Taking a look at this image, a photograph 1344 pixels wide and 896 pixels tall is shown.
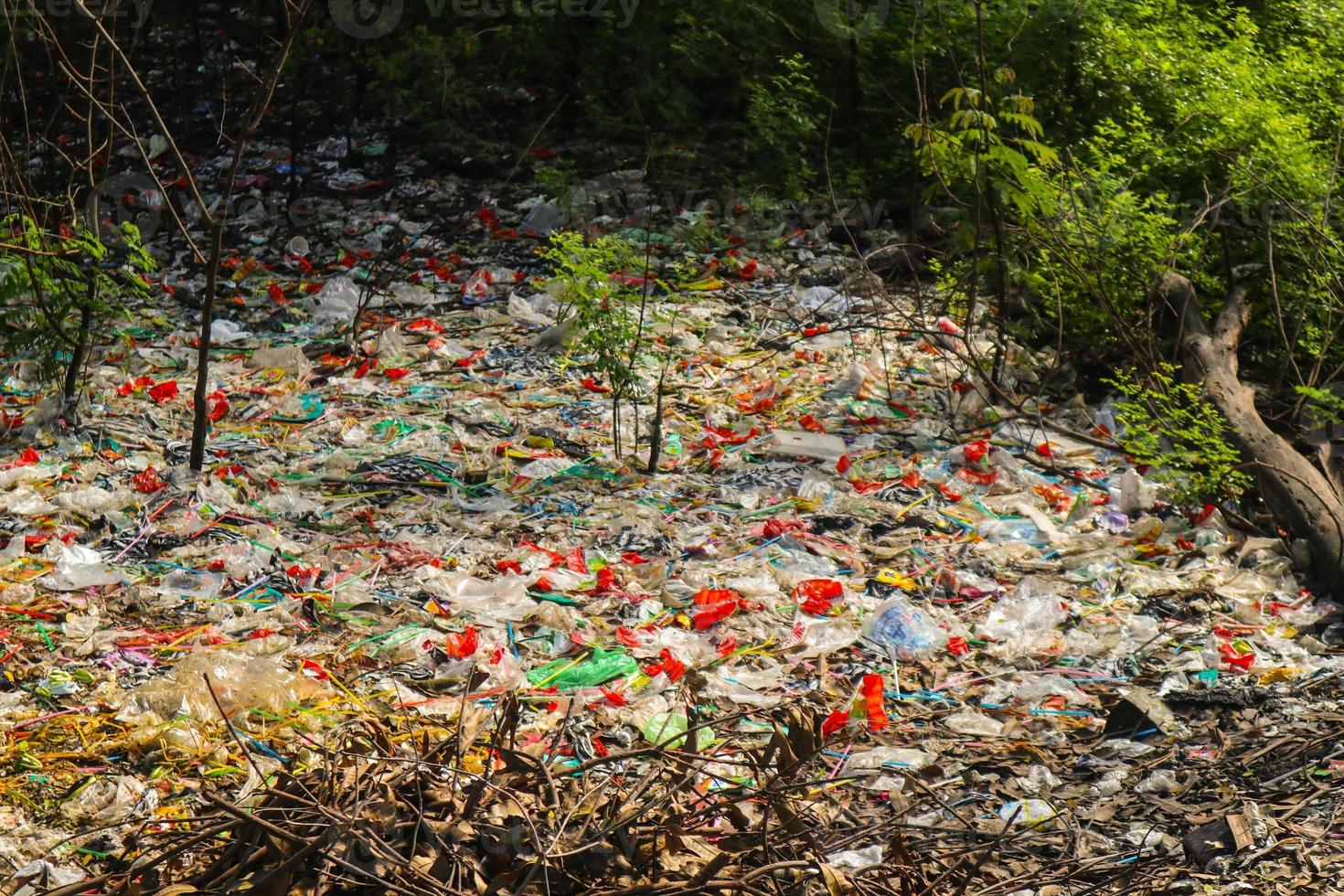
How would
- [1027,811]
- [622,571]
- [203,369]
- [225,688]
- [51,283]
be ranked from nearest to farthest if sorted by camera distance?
[1027,811], [225,688], [622,571], [203,369], [51,283]

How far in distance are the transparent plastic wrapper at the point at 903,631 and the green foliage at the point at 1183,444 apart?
1103 millimetres

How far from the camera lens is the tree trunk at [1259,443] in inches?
147

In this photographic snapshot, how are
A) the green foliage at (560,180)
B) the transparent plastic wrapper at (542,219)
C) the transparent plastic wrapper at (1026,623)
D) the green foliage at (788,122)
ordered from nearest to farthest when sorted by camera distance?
the transparent plastic wrapper at (1026,623)
the green foliage at (560,180)
the green foliage at (788,122)
the transparent plastic wrapper at (542,219)

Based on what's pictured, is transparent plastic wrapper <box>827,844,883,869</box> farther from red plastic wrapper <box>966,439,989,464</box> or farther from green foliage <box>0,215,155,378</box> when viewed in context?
green foliage <box>0,215,155,378</box>

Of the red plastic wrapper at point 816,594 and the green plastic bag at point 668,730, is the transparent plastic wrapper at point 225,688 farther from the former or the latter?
the red plastic wrapper at point 816,594

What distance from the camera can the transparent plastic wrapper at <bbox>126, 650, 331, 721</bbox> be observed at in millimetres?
2691

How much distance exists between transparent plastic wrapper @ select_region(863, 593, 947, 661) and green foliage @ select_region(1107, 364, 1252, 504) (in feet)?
3.62

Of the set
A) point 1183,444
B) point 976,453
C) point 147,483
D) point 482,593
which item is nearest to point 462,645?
point 482,593

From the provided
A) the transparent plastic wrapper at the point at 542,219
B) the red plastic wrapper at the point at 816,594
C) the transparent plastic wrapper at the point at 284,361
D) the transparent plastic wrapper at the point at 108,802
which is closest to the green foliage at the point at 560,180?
the transparent plastic wrapper at the point at 542,219

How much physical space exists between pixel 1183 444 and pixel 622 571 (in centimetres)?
199

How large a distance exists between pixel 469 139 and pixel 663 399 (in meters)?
2.64

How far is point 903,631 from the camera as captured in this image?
324 cm

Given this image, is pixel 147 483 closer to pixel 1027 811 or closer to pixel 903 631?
pixel 903 631

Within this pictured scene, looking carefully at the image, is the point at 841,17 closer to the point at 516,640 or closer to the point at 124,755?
the point at 516,640
